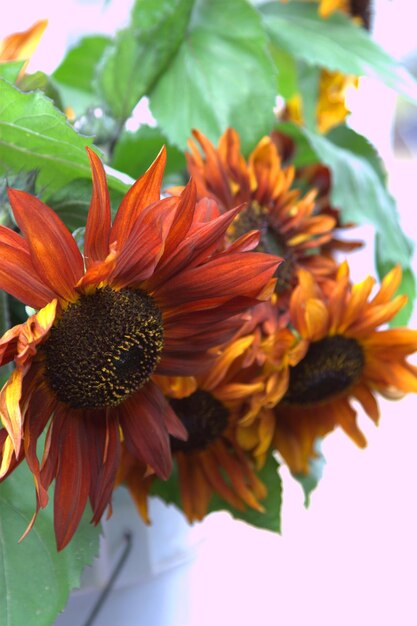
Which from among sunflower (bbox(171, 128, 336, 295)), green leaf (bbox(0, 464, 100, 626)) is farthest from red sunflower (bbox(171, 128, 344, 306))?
green leaf (bbox(0, 464, 100, 626))

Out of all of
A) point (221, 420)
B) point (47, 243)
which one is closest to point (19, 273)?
point (47, 243)

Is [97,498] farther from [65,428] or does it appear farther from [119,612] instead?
[119,612]

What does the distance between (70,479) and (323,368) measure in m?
0.10

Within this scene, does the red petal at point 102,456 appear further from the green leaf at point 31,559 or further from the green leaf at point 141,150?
the green leaf at point 141,150

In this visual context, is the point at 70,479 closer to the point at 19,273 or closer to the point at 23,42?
the point at 19,273

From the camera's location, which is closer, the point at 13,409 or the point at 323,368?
the point at 13,409

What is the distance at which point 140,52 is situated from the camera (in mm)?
333

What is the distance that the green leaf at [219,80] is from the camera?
0.30 meters

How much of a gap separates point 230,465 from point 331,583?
224 millimetres

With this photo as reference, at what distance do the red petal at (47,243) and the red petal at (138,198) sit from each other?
10 millimetres

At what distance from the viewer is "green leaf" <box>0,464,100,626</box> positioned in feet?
0.66

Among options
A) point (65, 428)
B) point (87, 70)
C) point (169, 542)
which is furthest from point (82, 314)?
point (87, 70)

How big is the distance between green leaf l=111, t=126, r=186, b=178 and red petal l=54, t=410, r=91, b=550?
152 millimetres

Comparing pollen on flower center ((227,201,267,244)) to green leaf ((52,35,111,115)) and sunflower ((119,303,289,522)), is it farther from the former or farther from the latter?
green leaf ((52,35,111,115))
